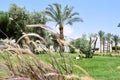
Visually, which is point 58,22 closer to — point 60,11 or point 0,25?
point 60,11

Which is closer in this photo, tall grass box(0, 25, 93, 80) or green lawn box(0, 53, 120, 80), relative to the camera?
tall grass box(0, 25, 93, 80)

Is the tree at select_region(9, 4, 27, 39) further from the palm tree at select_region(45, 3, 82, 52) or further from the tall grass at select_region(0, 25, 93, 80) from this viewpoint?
the tall grass at select_region(0, 25, 93, 80)

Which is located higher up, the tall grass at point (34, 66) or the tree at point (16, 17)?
the tree at point (16, 17)

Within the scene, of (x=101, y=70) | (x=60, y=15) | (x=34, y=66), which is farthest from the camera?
(x=60, y=15)

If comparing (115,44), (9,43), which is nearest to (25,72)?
(9,43)

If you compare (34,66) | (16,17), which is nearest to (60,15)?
(16,17)

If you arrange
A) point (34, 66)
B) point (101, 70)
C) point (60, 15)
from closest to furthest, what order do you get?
point (34, 66) → point (101, 70) → point (60, 15)

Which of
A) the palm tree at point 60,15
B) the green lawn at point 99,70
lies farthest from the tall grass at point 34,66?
the palm tree at point 60,15

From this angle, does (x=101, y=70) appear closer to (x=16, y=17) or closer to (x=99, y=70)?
(x=99, y=70)

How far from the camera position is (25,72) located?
3105 mm

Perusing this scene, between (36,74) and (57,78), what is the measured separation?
0.18 metres

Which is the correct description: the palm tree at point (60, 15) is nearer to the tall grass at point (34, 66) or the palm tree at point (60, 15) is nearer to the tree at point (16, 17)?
the tree at point (16, 17)

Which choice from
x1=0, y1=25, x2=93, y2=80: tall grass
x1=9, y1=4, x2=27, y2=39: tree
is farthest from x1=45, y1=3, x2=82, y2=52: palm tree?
x1=0, y1=25, x2=93, y2=80: tall grass

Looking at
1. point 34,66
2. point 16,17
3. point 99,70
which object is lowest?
point 99,70
